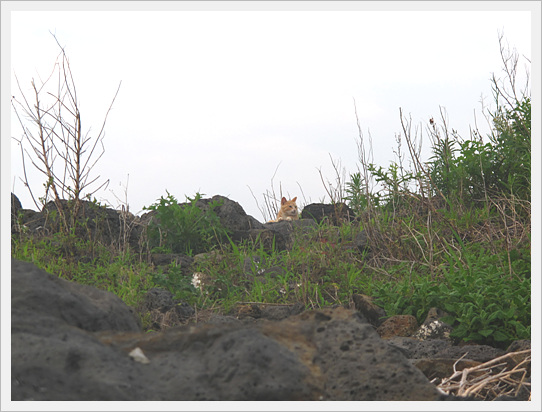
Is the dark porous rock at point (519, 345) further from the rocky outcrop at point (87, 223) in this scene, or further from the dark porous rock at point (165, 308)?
the rocky outcrop at point (87, 223)

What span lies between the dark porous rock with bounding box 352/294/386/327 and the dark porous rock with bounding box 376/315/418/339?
200mm

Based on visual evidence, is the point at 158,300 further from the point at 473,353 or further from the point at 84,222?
the point at 473,353

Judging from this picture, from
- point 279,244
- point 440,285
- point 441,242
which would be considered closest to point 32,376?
point 440,285

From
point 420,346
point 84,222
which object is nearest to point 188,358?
point 420,346

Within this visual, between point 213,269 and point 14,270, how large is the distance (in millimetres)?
4270

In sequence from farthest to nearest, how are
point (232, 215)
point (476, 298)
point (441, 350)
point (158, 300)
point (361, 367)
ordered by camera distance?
point (232, 215)
point (158, 300)
point (476, 298)
point (441, 350)
point (361, 367)

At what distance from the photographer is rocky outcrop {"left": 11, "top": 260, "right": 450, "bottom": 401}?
2.20 m

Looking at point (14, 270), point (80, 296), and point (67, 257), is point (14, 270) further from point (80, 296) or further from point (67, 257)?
point (67, 257)

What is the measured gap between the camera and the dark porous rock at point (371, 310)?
5793mm

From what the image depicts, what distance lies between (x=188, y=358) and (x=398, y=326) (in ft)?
11.3

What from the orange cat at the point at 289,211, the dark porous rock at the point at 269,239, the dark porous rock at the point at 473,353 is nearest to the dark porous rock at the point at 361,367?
the dark porous rock at the point at 473,353

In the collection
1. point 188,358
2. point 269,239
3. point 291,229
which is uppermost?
point 291,229

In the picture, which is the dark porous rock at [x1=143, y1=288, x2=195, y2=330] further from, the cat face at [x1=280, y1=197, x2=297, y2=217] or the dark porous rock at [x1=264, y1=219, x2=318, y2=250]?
the cat face at [x1=280, y1=197, x2=297, y2=217]

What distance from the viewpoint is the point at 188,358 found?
2.43 m
